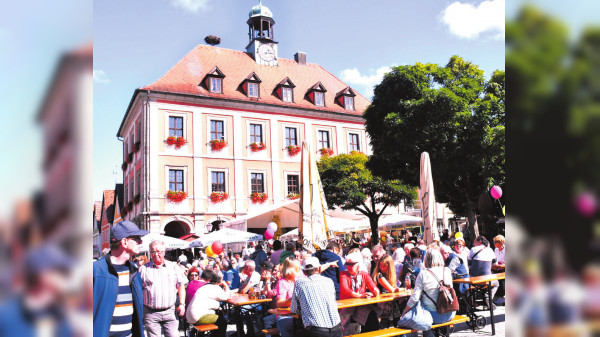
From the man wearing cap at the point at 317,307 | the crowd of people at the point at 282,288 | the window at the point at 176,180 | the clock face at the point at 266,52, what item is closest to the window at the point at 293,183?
the window at the point at 176,180

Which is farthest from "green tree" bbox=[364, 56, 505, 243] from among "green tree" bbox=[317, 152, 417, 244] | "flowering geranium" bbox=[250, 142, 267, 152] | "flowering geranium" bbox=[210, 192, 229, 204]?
"flowering geranium" bbox=[210, 192, 229, 204]

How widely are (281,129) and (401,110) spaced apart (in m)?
Result: 13.8

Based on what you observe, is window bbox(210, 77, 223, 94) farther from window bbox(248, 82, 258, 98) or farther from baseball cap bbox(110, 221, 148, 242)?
baseball cap bbox(110, 221, 148, 242)

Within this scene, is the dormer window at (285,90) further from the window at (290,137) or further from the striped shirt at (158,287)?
the striped shirt at (158,287)

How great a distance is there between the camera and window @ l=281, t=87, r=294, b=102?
34.6 metres

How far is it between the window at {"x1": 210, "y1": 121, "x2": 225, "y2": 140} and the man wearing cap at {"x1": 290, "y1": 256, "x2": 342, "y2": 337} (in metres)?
26.5

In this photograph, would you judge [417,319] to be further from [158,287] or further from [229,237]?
[229,237]

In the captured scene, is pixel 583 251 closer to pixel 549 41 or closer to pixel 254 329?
pixel 549 41

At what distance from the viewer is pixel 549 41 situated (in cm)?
52

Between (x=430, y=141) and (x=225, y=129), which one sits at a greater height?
(x=225, y=129)

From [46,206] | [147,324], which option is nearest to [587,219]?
[46,206]

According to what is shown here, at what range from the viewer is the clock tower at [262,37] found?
37.4m

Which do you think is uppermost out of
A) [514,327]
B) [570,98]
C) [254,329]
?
[570,98]

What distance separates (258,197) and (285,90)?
28.5ft
